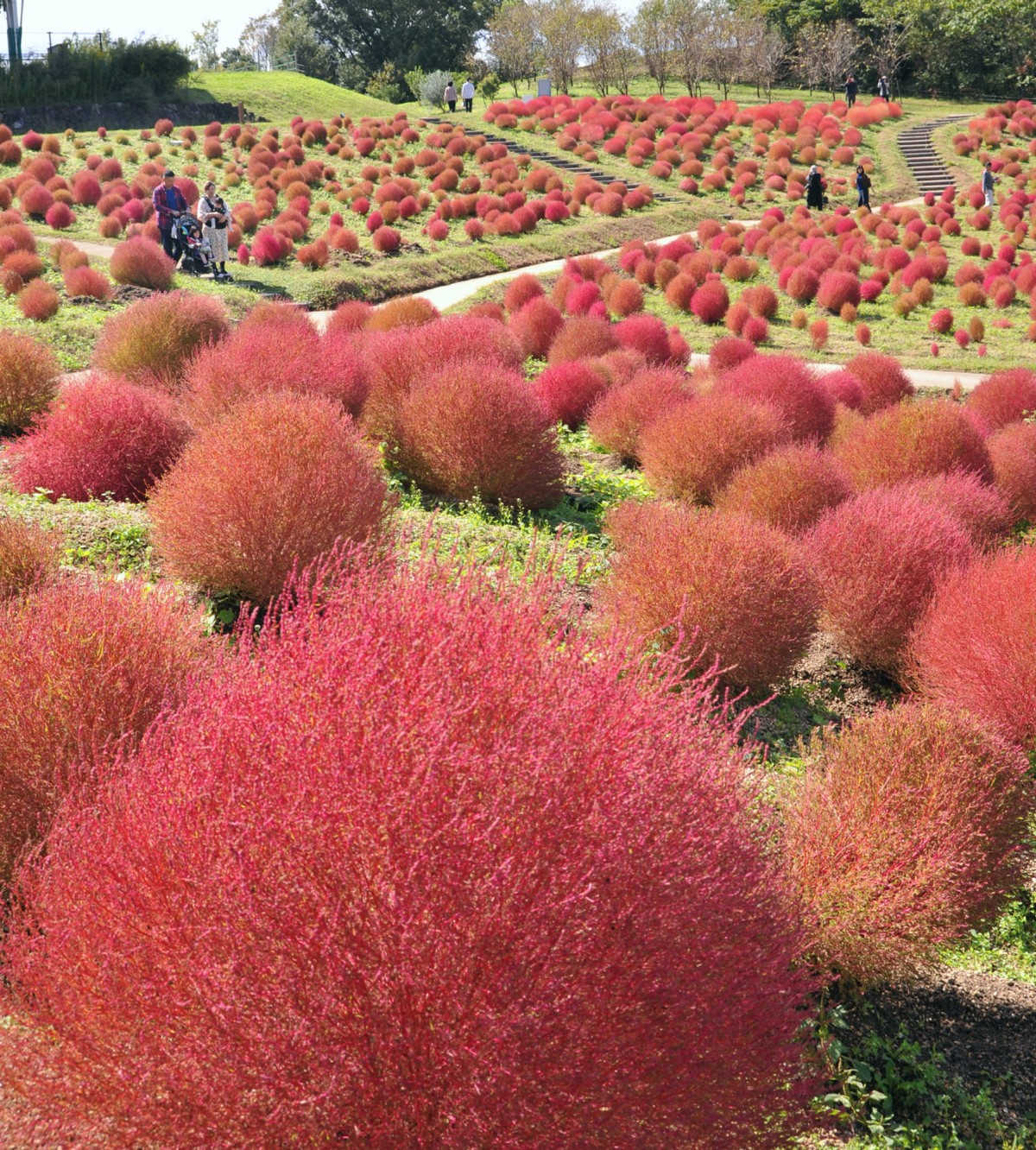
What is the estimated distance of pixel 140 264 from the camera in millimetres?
17406

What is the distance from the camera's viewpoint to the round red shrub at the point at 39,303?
15.0 m

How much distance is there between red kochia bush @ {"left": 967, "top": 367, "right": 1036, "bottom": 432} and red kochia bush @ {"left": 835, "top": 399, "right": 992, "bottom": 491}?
302 centimetres

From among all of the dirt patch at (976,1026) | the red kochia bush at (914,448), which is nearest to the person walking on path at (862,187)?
the red kochia bush at (914,448)

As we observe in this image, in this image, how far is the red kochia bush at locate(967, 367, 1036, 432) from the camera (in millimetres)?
14391

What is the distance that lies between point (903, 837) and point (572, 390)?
9.00 metres

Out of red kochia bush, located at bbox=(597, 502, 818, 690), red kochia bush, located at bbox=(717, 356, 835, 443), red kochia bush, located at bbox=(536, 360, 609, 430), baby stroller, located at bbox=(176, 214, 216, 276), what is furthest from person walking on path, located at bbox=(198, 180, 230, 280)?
red kochia bush, located at bbox=(597, 502, 818, 690)

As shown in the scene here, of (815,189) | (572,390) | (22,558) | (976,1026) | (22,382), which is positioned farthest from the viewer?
(815,189)

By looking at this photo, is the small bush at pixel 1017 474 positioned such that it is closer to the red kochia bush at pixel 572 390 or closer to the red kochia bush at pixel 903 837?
the red kochia bush at pixel 572 390

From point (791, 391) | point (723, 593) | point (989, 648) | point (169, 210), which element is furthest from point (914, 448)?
point (169, 210)

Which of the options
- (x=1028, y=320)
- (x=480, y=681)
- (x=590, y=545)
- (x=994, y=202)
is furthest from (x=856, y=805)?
(x=994, y=202)

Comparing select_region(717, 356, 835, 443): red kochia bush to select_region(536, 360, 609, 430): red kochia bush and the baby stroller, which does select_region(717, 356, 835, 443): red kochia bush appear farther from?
the baby stroller

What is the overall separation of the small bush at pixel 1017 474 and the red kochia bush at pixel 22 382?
9.46 m

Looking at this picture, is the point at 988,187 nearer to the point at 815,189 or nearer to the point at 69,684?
the point at 815,189

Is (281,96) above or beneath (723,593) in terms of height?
above
